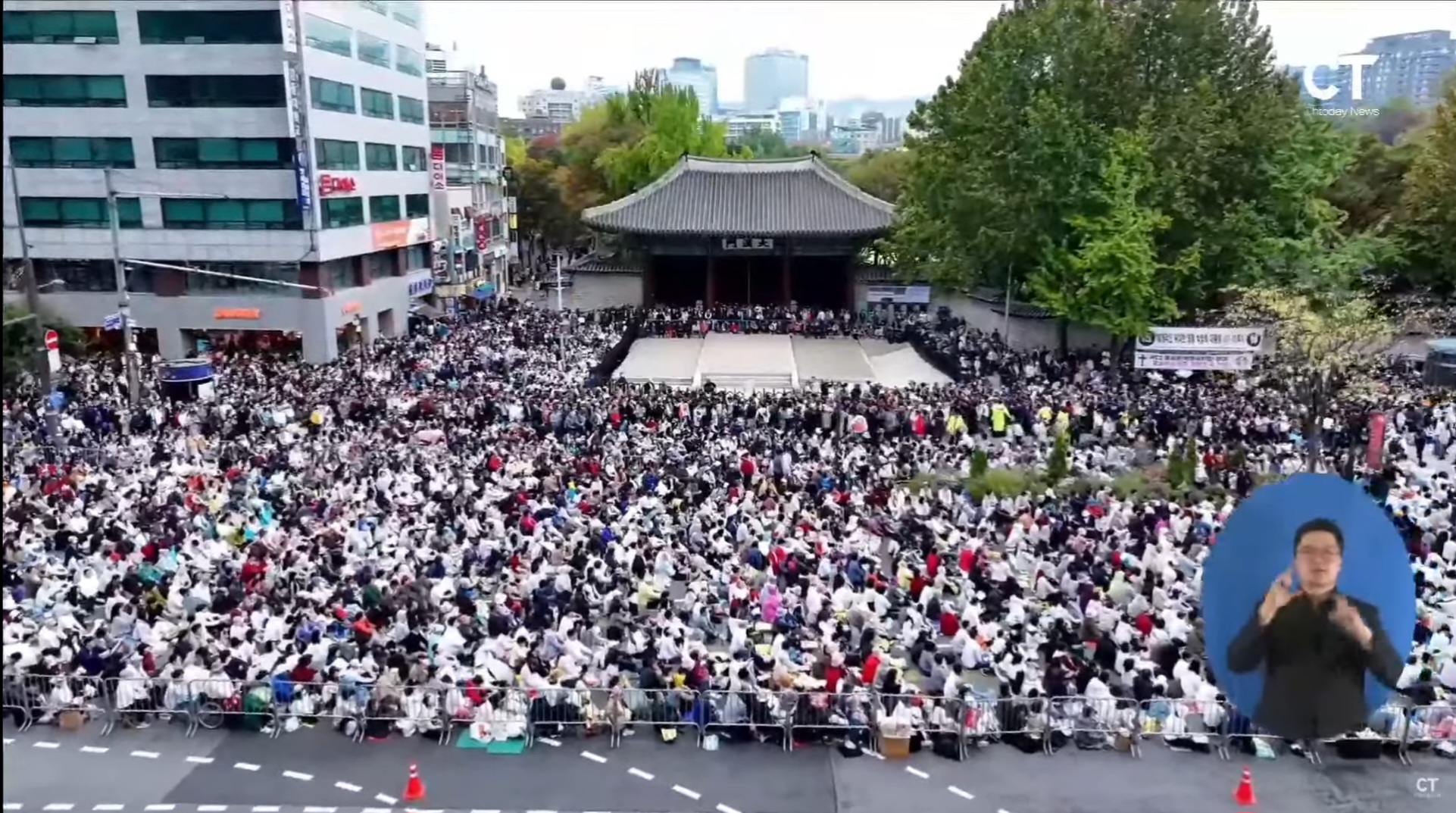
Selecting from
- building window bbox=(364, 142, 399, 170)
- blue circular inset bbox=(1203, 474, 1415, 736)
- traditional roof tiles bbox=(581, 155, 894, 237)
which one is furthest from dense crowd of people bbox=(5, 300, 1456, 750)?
traditional roof tiles bbox=(581, 155, 894, 237)

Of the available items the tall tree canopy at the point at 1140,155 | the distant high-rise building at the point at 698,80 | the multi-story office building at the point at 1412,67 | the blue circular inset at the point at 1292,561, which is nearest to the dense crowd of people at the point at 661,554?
the blue circular inset at the point at 1292,561

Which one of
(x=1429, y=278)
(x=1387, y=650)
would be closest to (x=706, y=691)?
(x=1387, y=650)

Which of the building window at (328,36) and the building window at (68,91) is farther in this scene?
the building window at (328,36)

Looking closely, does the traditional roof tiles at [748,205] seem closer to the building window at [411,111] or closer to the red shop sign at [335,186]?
the building window at [411,111]

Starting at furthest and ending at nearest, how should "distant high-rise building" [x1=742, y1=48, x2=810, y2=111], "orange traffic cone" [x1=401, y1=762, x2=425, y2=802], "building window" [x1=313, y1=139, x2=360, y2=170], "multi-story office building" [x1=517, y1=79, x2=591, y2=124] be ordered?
"multi-story office building" [x1=517, y1=79, x2=591, y2=124] → "building window" [x1=313, y1=139, x2=360, y2=170] → "distant high-rise building" [x1=742, y1=48, x2=810, y2=111] → "orange traffic cone" [x1=401, y1=762, x2=425, y2=802]

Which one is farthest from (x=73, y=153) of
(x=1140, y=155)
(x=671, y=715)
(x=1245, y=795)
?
(x=1245, y=795)

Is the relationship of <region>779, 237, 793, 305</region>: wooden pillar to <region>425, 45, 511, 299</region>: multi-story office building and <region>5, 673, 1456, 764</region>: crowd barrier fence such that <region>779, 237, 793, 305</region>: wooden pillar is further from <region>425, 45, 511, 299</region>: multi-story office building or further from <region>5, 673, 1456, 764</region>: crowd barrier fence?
<region>5, 673, 1456, 764</region>: crowd barrier fence
